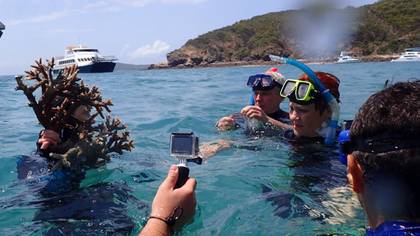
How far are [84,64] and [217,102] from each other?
216 feet

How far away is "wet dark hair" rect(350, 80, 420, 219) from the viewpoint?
1.61 m

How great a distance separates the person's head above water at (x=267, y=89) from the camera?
21.6 feet

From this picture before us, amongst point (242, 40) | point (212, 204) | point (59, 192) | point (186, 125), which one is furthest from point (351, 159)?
point (242, 40)

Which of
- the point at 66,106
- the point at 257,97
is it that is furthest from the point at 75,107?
the point at 257,97

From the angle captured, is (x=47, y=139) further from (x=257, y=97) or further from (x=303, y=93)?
(x=257, y=97)

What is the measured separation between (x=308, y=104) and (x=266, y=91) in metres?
1.87

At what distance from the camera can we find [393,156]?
63.8 inches

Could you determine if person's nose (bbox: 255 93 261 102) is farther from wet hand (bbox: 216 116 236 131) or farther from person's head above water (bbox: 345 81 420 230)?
person's head above water (bbox: 345 81 420 230)

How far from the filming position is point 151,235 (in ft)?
6.86

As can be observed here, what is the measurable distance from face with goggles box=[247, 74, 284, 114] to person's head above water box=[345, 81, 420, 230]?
481 centimetres

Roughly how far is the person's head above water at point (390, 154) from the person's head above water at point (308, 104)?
301 centimetres

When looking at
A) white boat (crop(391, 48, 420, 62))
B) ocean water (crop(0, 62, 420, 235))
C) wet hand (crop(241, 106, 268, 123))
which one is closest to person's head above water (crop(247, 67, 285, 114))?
ocean water (crop(0, 62, 420, 235))

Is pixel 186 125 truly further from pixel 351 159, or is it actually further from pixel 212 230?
pixel 351 159

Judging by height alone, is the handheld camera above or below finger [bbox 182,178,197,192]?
above
